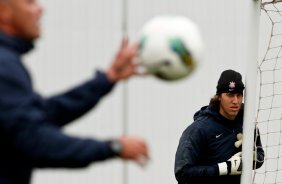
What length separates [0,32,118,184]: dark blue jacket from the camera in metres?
2.96

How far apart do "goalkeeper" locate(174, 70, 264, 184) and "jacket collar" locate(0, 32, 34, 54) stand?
2316mm

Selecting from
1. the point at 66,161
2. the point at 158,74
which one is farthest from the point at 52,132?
the point at 158,74

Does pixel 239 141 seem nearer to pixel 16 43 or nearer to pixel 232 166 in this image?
pixel 232 166

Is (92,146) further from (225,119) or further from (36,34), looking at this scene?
(225,119)

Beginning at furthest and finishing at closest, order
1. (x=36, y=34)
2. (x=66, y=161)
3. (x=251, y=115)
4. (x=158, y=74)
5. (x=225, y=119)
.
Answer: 1. (x=225, y=119)
2. (x=251, y=115)
3. (x=158, y=74)
4. (x=36, y=34)
5. (x=66, y=161)

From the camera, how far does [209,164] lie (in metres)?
5.42

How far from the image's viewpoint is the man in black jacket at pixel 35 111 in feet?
9.71

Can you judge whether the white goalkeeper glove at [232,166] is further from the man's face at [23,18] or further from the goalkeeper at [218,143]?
the man's face at [23,18]

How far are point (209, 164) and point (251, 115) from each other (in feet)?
1.71

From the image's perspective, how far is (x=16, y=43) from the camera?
316cm

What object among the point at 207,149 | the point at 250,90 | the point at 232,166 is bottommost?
the point at 232,166

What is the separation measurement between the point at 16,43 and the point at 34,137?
1.42ft

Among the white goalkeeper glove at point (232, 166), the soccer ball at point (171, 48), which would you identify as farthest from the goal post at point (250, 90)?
→ the soccer ball at point (171, 48)

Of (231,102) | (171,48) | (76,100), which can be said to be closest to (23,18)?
(76,100)
